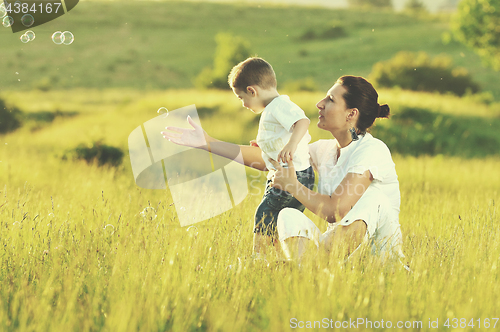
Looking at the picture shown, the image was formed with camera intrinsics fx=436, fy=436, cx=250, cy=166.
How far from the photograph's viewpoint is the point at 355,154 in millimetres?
3396

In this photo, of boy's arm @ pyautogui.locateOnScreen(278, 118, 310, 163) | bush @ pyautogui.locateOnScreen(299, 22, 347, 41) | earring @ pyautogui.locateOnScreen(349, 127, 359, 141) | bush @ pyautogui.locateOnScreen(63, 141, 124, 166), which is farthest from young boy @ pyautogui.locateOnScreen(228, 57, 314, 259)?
bush @ pyautogui.locateOnScreen(299, 22, 347, 41)

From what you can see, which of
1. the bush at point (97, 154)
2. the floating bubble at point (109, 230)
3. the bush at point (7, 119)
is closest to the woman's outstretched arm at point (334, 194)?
the floating bubble at point (109, 230)

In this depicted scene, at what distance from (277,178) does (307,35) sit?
2307 inches

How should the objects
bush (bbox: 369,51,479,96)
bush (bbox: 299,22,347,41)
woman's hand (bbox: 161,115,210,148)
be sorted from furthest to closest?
1. bush (bbox: 299,22,347,41)
2. bush (bbox: 369,51,479,96)
3. woman's hand (bbox: 161,115,210,148)

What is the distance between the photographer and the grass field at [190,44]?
43438mm

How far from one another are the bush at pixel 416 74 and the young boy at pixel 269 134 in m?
26.0

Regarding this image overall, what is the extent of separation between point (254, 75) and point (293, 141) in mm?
826

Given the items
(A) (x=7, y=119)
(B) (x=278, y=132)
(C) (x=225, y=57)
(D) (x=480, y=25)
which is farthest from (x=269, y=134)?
(C) (x=225, y=57)

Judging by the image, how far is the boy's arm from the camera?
11.7ft

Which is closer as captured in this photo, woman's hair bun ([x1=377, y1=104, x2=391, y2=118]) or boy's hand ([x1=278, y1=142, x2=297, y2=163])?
boy's hand ([x1=278, y1=142, x2=297, y2=163])

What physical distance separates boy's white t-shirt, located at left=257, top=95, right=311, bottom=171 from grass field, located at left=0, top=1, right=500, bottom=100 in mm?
34670

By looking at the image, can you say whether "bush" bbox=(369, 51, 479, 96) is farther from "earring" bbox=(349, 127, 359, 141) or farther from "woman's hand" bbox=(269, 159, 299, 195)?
"woman's hand" bbox=(269, 159, 299, 195)

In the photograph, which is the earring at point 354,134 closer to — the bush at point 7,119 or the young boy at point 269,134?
the young boy at point 269,134

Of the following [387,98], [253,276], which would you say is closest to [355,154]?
[253,276]
